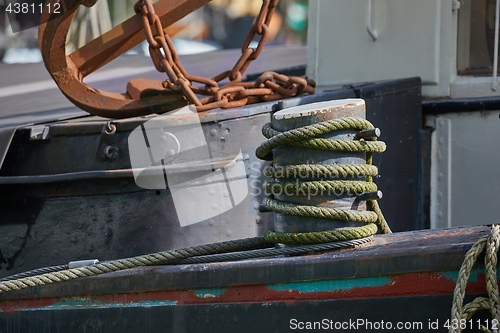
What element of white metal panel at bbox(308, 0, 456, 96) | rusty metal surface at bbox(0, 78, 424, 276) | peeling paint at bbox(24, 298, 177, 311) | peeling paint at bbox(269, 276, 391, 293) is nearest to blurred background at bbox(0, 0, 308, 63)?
white metal panel at bbox(308, 0, 456, 96)

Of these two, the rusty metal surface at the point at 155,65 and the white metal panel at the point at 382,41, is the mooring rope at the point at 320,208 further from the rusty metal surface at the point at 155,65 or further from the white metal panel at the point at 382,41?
the white metal panel at the point at 382,41

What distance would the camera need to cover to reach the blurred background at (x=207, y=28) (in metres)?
12.8

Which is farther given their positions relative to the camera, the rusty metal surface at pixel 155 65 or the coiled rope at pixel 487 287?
the rusty metal surface at pixel 155 65

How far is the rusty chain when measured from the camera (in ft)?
9.96

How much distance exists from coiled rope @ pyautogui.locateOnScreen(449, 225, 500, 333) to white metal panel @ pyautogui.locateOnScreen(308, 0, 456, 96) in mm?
1700

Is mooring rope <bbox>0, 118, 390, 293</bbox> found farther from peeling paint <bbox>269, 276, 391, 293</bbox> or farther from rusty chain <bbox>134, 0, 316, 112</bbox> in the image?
rusty chain <bbox>134, 0, 316, 112</bbox>

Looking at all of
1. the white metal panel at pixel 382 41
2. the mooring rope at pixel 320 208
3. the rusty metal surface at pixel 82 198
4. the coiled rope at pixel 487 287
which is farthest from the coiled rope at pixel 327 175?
the white metal panel at pixel 382 41

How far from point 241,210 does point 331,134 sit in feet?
2.63

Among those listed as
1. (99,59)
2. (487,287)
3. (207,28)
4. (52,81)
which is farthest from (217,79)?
(207,28)

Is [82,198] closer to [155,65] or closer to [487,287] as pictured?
[155,65]

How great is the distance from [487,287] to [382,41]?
203cm

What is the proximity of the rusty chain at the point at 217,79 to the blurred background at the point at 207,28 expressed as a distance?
21.6 feet

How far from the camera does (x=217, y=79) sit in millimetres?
3277

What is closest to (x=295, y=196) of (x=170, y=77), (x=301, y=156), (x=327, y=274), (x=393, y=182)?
(x=301, y=156)
